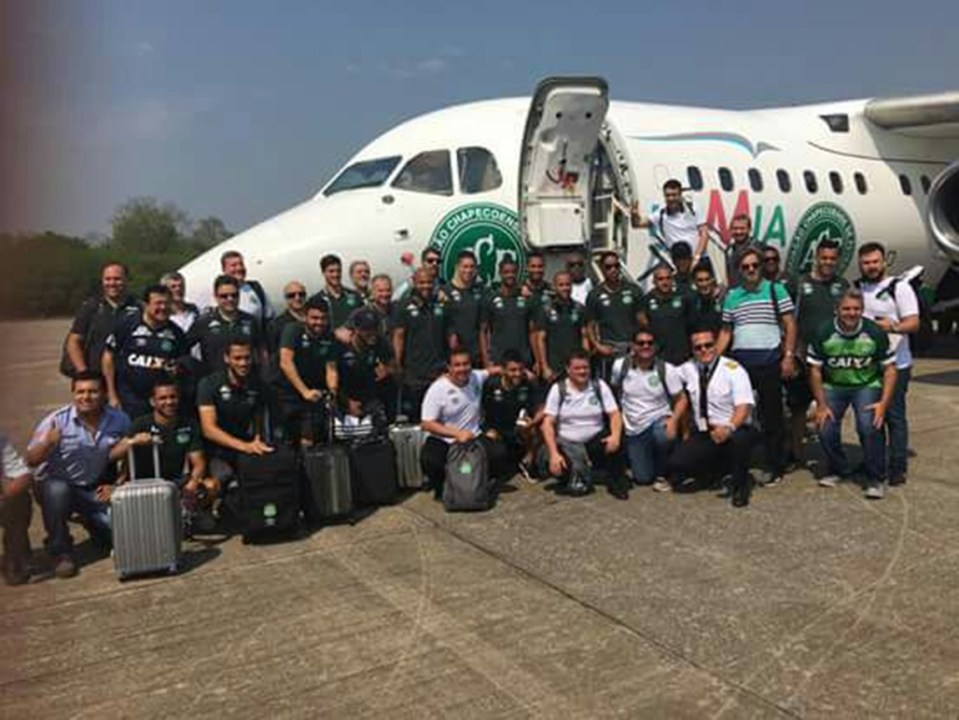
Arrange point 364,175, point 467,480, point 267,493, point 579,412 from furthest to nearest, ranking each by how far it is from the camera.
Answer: point 364,175, point 579,412, point 467,480, point 267,493

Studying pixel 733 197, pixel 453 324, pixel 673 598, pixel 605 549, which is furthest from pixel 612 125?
pixel 673 598

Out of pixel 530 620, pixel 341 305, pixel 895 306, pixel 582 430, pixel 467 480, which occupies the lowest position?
pixel 530 620

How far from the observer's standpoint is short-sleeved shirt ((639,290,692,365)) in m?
7.33

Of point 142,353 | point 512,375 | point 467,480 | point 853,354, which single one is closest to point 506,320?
point 512,375

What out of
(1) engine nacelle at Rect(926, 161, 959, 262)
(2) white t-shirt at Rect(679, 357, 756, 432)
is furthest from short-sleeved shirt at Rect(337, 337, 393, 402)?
(1) engine nacelle at Rect(926, 161, 959, 262)

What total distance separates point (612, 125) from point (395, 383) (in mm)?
4894

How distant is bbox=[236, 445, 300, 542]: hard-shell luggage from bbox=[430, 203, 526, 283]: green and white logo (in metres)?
3.92

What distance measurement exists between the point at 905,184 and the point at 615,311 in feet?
27.4

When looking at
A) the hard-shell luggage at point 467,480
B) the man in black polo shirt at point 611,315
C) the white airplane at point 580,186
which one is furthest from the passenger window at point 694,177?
the hard-shell luggage at point 467,480

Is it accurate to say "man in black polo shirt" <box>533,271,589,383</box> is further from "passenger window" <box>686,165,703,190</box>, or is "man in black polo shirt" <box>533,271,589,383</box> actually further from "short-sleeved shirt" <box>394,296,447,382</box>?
"passenger window" <box>686,165,703,190</box>

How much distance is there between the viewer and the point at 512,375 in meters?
7.24

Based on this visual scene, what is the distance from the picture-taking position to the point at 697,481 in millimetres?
6938

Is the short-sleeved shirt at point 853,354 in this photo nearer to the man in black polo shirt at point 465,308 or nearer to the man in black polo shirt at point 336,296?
the man in black polo shirt at point 465,308

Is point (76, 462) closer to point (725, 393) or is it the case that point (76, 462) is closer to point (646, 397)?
point (646, 397)
